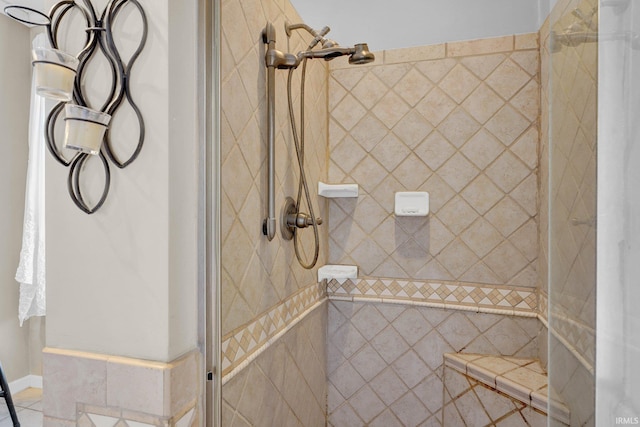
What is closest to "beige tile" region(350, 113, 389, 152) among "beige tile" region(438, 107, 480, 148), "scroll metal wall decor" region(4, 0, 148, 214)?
"beige tile" region(438, 107, 480, 148)

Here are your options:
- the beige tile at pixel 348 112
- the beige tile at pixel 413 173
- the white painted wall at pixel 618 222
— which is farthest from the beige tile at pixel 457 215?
the white painted wall at pixel 618 222

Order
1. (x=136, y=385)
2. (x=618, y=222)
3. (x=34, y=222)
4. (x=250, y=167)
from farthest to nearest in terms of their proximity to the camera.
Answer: (x=250, y=167)
(x=34, y=222)
(x=136, y=385)
(x=618, y=222)

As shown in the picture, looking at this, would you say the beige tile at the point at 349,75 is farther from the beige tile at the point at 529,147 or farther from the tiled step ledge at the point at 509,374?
the tiled step ledge at the point at 509,374

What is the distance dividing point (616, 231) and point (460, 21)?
1.45 meters

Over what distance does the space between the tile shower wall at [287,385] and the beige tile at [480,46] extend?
1374 millimetres

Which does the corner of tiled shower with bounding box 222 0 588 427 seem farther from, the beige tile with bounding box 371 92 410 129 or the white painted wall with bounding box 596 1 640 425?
the white painted wall with bounding box 596 1 640 425

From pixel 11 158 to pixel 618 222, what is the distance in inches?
47.5

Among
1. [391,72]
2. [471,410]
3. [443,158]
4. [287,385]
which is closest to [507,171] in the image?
[443,158]

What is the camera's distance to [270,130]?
121 cm

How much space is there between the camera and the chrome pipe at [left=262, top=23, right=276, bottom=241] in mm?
1205

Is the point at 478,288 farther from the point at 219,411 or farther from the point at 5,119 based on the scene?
the point at 5,119

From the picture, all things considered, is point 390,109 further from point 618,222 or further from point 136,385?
point 136,385

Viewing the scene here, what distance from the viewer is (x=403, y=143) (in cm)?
180

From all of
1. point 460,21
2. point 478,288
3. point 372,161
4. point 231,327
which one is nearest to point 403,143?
point 372,161
